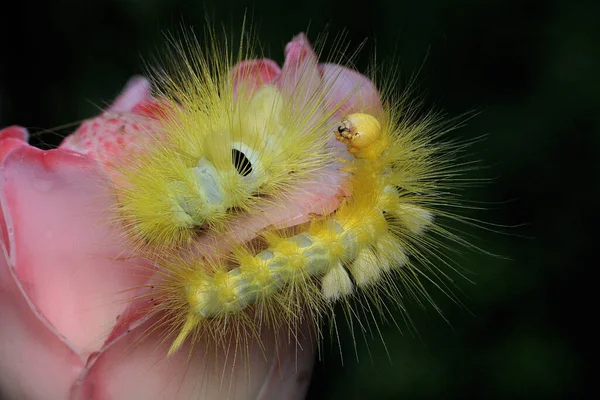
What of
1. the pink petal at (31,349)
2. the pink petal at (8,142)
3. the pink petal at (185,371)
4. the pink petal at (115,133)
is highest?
the pink petal at (115,133)

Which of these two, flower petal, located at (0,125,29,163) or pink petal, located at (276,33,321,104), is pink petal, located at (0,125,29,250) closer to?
flower petal, located at (0,125,29,163)

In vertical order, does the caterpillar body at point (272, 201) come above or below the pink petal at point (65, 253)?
above

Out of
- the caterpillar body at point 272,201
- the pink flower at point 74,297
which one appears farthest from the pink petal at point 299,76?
the pink flower at point 74,297

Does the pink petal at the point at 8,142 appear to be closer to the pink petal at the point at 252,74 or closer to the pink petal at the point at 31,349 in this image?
the pink petal at the point at 31,349

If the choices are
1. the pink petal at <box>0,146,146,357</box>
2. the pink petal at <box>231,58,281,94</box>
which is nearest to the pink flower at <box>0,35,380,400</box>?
the pink petal at <box>0,146,146,357</box>

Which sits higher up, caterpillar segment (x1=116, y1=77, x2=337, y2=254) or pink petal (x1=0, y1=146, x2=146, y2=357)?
caterpillar segment (x1=116, y1=77, x2=337, y2=254)

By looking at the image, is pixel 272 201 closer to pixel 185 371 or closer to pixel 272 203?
pixel 272 203

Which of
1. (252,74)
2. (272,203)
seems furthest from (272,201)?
(252,74)

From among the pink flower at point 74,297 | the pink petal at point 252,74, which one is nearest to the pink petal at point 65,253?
the pink flower at point 74,297
